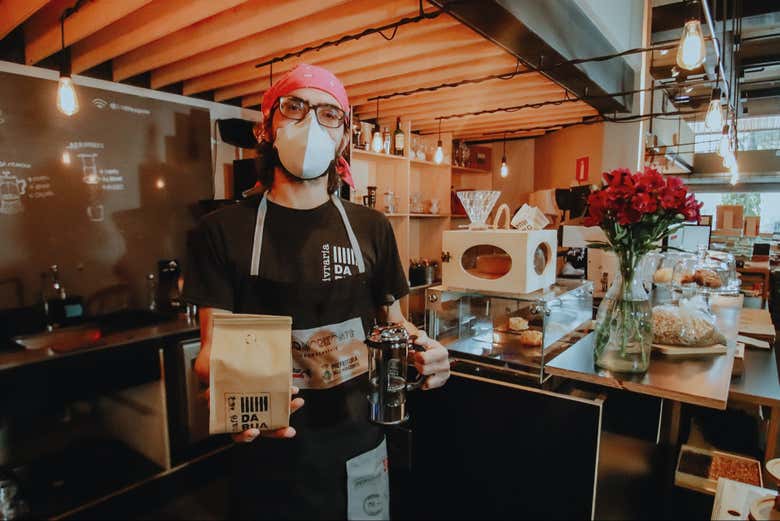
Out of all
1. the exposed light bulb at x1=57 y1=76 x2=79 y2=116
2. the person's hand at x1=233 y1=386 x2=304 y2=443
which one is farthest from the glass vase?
the exposed light bulb at x1=57 y1=76 x2=79 y2=116

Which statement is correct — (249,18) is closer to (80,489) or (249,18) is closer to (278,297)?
(278,297)

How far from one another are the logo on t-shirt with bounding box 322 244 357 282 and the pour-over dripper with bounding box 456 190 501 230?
737 millimetres

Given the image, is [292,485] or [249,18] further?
[249,18]

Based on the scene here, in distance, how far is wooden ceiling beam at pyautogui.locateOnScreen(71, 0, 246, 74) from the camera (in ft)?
6.92

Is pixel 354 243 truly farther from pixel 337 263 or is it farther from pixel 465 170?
pixel 465 170

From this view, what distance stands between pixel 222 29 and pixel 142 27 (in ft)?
1.33

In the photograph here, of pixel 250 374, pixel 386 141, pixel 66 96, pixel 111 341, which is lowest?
pixel 111 341

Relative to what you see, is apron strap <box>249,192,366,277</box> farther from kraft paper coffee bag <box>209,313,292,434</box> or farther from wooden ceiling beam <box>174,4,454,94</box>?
wooden ceiling beam <box>174,4,454,94</box>

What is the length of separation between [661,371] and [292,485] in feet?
4.45

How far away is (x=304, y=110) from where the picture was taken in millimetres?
1278

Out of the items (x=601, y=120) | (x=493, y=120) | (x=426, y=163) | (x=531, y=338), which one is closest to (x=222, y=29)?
(x=531, y=338)

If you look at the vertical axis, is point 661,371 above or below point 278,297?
below

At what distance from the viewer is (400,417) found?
1.19 metres

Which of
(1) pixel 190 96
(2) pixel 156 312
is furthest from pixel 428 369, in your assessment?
(1) pixel 190 96
